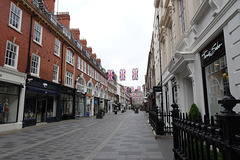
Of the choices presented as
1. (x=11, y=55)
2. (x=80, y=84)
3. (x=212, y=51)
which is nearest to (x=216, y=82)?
(x=212, y=51)

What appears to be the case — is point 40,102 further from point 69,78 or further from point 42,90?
point 69,78

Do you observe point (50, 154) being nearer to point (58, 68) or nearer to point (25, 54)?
point (25, 54)

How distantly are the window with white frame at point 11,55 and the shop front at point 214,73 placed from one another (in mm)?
12541

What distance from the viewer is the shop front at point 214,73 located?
186 inches

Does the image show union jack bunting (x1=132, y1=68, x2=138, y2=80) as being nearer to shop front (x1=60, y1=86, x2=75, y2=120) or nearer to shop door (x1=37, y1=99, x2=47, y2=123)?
shop front (x1=60, y1=86, x2=75, y2=120)

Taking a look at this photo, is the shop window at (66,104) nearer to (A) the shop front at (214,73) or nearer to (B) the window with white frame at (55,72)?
(B) the window with white frame at (55,72)

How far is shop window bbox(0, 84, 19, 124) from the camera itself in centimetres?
1139

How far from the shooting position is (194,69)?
22.3 ft

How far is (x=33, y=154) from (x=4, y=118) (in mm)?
7943

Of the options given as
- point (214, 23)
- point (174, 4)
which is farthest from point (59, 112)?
point (214, 23)

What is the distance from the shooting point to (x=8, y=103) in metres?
12.0

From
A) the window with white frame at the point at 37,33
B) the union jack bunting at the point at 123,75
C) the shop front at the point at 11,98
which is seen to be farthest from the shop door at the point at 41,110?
the union jack bunting at the point at 123,75

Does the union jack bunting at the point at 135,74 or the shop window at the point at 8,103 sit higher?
the union jack bunting at the point at 135,74

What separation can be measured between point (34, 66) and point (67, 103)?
25.6 ft
